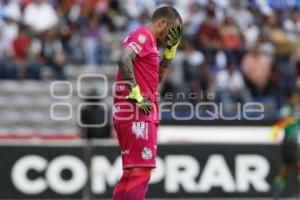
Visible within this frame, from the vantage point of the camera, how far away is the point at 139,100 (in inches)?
334

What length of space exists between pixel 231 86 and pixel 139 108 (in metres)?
9.09

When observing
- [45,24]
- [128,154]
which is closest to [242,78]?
[45,24]

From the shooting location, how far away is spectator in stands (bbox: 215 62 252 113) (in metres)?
17.2

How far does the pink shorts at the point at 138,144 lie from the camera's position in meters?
8.63

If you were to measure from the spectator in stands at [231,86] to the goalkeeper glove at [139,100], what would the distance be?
27.7 ft

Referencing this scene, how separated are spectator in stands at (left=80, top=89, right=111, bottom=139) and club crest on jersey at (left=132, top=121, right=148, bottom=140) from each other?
6861 millimetres

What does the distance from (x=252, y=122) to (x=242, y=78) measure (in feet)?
6.33

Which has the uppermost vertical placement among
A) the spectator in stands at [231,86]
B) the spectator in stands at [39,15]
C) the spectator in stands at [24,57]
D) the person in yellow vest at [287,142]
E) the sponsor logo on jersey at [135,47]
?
the spectator in stands at [39,15]

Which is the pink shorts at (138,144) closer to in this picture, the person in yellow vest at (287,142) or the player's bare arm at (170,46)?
the player's bare arm at (170,46)

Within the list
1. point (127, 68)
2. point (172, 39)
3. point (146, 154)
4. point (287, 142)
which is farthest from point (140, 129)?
point (287, 142)

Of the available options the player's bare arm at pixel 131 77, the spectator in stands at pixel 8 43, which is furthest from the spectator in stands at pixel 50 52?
the player's bare arm at pixel 131 77

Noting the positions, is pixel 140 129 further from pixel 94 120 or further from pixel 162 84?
pixel 162 84

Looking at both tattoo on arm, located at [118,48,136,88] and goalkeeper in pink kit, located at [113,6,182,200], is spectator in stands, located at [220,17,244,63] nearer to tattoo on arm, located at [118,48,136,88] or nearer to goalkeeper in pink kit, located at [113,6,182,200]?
goalkeeper in pink kit, located at [113,6,182,200]

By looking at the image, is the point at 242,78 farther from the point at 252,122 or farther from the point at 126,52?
the point at 126,52
